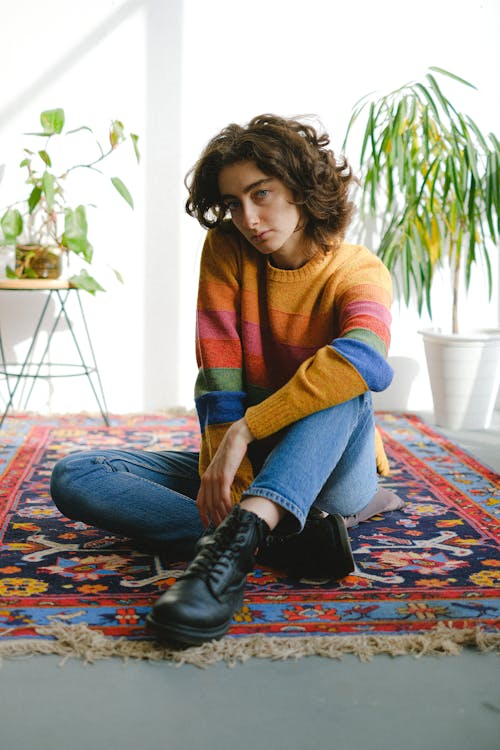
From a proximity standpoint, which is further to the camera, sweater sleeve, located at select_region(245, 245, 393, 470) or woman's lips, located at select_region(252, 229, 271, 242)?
woman's lips, located at select_region(252, 229, 271, 242)

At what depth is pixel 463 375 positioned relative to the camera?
3406 mm

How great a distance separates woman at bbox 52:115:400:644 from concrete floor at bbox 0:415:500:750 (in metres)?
0.28

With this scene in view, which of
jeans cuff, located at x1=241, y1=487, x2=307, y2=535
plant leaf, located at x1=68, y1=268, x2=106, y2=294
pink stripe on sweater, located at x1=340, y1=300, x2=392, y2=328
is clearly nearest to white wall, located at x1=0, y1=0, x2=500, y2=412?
plant leaf, located at x1=68, y1=268, x2=106, y2=294

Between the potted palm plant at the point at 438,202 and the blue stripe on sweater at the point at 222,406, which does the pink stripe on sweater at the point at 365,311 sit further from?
the potted palm plant at the point at 438,202

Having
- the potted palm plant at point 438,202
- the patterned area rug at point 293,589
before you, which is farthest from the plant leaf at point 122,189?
the patterned area rug at point 293,589

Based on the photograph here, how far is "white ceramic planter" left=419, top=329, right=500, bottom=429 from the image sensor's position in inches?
133

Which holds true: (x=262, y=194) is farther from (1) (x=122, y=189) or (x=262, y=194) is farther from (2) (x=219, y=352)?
(1) (x=122, y=189)

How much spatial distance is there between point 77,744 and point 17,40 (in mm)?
2916

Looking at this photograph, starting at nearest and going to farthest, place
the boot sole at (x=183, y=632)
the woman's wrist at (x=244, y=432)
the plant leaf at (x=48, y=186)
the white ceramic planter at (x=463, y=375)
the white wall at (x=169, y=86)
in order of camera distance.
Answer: the boot sole at (x=183, y=632) → the woman's wrist at (x=244, y=432) → the plant leaf at (x=48, y=186) → the white ceramic planter at (x=463, y=375) → the white wall at (x=169, y=86)

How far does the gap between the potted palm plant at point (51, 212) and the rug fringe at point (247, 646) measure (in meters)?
1.92

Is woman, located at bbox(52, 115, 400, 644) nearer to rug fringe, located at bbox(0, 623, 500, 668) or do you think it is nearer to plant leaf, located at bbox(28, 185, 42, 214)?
rug fringe, located at bbox(0, 623, 500, 668)

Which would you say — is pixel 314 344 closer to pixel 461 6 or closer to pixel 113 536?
pixel 113 536

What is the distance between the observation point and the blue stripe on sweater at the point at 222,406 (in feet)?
6.09

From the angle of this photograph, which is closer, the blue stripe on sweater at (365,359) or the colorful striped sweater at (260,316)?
the blue stripe on sweater at (365,359)
